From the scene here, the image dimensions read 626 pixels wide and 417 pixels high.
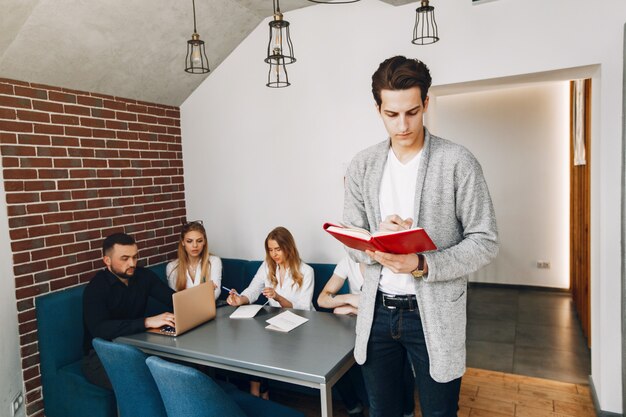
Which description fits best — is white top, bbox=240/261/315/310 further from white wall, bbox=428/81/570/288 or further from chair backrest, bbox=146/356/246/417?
white wall, bbox=428/81/570/288

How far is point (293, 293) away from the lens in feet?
9.96

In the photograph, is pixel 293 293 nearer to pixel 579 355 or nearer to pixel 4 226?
pixel 4 226

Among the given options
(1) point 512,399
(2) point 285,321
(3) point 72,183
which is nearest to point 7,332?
(3) point 72,183

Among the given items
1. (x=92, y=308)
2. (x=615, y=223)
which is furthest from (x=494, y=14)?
(x=92, y=308)

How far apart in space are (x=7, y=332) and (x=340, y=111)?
105 inches

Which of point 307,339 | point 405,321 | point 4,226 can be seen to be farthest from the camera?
point 4,226

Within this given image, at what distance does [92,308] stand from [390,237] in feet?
6.63

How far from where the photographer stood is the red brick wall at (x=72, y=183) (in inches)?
111

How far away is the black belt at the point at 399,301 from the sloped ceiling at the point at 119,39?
2.33 metres

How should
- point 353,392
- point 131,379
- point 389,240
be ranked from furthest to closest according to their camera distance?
point 353,392 < point 131,379 < point 389,240

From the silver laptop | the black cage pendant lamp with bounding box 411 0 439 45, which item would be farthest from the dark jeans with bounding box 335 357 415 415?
the black cage pendant lamp with bounding box 411 0 439 45

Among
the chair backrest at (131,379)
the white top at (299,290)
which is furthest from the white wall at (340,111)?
the chair backrest at (131,379)

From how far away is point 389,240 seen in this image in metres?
1.32

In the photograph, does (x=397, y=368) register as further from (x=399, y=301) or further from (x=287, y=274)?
(x=287, y=274)
